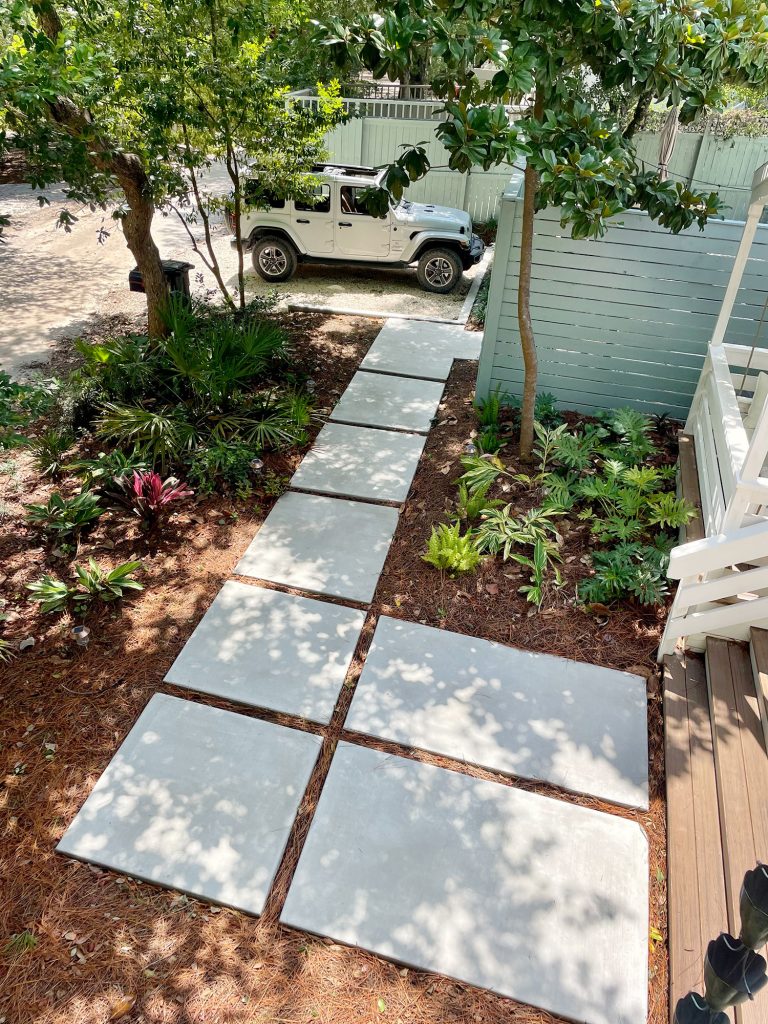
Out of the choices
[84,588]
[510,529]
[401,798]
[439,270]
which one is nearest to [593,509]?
[510,529]

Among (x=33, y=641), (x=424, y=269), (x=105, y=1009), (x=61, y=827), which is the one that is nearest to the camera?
(x=105, y=1009)

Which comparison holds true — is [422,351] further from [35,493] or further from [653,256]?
[35,493]

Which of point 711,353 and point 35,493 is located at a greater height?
point 711,353

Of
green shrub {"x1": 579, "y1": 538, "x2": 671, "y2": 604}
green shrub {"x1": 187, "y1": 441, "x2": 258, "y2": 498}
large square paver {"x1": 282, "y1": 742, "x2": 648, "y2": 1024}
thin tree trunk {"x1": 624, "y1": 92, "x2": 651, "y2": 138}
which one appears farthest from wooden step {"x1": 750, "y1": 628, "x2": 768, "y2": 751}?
thin tree trunk {"x1": 624, "y1": 92, "x2": 651, "y2": 138}

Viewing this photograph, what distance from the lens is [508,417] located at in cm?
629

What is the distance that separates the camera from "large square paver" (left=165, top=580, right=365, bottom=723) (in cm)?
378

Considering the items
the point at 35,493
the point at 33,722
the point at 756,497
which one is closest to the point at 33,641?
the point at 33,722

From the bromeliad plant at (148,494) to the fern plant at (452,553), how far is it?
6.14 feet

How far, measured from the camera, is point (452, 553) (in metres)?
4.53

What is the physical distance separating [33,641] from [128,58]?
468 centimetres

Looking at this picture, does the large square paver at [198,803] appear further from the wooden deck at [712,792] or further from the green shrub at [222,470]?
the green shrub at [222,470]

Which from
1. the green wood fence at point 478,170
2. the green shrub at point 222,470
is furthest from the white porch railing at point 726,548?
the green wood fence at point 478,170

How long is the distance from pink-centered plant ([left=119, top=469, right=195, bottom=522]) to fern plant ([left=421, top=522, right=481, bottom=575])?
1.88 meters

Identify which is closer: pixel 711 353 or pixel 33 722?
pixel 33 722
